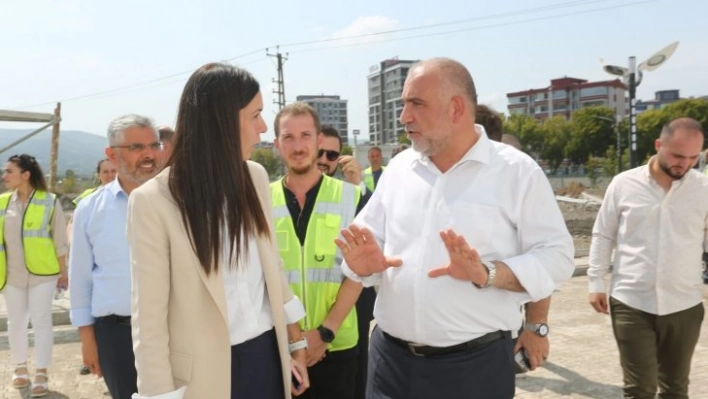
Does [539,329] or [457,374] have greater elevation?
[539,329]

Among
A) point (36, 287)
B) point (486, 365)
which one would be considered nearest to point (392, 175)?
point (486, 365)

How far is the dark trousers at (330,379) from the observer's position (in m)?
3.31

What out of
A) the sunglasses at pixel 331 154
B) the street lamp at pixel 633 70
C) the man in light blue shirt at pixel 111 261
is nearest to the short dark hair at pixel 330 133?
the sunglasses at pixel 331 154

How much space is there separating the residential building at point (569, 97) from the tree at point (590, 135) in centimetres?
5367

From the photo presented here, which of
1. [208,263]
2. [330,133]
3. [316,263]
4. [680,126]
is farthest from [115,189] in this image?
[680,126]

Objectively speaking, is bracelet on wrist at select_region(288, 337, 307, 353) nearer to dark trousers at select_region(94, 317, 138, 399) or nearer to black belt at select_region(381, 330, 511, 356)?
black belt at select_region(381, 330, 511, 356)

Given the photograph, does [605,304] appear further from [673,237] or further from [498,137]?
[498,137]

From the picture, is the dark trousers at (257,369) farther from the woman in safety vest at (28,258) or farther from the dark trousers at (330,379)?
the woman in safety vest at (28,258)

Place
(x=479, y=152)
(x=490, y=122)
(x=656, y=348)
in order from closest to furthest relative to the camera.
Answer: (x=479, y=152)
(x=490, y=122)
(x=656, y=348)

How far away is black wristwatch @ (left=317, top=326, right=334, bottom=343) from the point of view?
314 centimetres

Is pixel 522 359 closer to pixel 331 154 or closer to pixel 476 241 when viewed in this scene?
pixel 476 241

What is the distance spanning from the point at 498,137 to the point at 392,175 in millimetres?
1402

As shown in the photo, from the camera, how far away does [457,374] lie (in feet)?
7.91

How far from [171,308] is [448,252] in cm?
99
